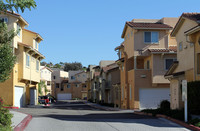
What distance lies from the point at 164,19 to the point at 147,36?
385 cm

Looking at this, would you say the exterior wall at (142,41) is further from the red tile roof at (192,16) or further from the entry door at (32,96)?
the entry door at (32,96)

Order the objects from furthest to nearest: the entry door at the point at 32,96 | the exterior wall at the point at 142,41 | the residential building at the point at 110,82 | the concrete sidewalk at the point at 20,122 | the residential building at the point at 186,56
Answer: the residential building at the point at 110,82 < the entry door at the point at 32,96 < the exterior wall at the point at 142,41 < the residential building at the point at 186,56 < the concrete sidewalk at the point at 20,122

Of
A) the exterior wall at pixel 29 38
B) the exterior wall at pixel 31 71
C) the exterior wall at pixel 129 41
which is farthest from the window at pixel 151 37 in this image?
the exterior wall at pixel 29 38

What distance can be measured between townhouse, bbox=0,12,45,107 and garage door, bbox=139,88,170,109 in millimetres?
13223

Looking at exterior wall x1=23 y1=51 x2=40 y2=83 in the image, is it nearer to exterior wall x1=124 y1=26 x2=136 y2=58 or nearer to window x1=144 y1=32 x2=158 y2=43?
exterior wall x1=124 y1=26 x2=136 y2=58

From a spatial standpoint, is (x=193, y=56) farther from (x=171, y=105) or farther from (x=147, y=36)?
(x=147, y=36)

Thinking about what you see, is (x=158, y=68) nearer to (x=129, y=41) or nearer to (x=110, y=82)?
(x=129, y=41)

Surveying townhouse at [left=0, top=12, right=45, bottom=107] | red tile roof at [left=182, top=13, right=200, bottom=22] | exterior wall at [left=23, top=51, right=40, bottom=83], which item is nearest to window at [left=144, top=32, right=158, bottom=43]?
red tile roof at [left=182, top=13, right=200, bottom=22]

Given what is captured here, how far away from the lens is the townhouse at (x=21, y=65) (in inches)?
1344

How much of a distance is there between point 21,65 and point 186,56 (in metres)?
19.1

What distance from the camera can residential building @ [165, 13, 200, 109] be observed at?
21875 millimetres

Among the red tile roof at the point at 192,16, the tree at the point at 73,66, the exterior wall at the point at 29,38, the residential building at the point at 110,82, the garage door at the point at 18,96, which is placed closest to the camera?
the red tile roof at the point at 192,16

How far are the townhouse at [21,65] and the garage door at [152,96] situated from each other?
521 inches

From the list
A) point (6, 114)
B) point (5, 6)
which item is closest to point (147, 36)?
point (6, 114)
